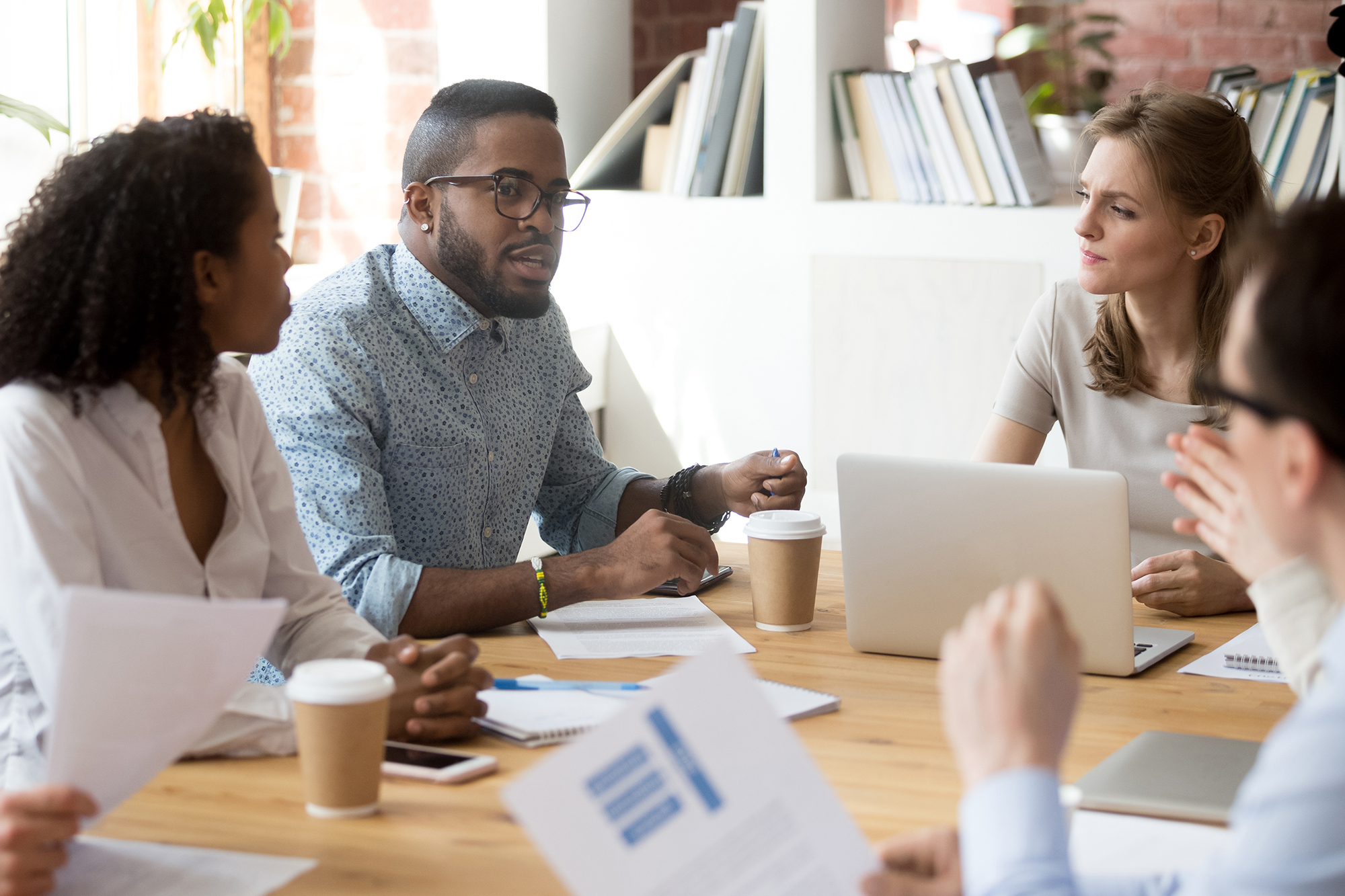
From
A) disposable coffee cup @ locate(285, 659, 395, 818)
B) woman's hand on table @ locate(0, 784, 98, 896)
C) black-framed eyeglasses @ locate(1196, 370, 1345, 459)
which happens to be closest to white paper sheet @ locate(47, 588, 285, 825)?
woman's hand on table @ locate(0, 784, 98, 896)

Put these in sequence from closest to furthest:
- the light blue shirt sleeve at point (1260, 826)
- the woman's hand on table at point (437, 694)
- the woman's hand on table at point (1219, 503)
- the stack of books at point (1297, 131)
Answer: the light blue shirt sleeve at point (1260, 826) < the woman's hand on table at point (1219, 503) < the woman's hand on table at point (437, 694) < the stack of books at point (1297, 131)

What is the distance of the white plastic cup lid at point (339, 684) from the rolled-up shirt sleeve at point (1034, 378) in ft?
4.76

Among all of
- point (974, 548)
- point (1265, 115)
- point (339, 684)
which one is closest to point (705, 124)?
point (1265, 115)

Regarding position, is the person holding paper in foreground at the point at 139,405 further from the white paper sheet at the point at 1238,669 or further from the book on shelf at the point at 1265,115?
the book on shelf at the point at 1265,115

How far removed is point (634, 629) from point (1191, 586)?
2.23ft

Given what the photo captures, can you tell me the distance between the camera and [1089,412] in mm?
2236

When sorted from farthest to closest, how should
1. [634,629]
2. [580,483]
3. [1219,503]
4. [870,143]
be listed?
[870,143] → [580,483] → [634,629] → [1219,503]

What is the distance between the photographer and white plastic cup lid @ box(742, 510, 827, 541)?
1661 mm

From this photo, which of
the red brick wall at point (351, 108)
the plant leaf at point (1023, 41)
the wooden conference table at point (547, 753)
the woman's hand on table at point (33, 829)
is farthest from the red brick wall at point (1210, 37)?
the woman's hand on table at point (33, 829)

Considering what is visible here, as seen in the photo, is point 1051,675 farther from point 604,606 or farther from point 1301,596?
point 604,606

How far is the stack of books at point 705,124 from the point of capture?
10.6ft

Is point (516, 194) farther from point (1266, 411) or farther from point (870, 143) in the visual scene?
point (870, 143)

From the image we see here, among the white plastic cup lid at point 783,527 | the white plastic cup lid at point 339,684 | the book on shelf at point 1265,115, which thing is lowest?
the white plastic cup lid at point 783,527

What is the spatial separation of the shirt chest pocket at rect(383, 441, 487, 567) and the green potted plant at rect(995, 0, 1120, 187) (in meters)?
3.01
